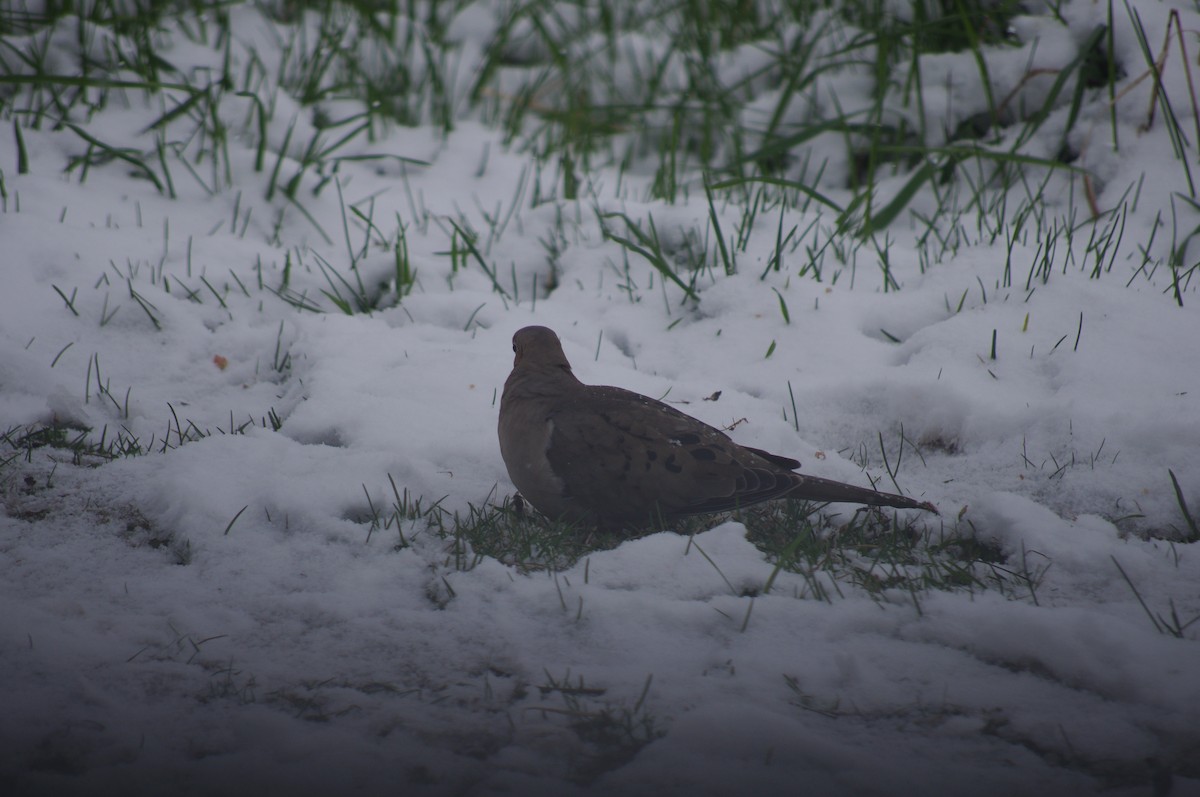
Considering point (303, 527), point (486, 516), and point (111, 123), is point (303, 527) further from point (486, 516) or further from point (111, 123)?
point (111, 123)

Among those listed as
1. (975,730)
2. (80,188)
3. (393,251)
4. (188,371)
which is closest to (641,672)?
(975,730)

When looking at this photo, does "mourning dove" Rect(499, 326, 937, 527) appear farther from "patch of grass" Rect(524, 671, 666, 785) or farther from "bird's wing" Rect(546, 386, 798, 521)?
"patch of grass" Rect(524, 671, 666, 785)

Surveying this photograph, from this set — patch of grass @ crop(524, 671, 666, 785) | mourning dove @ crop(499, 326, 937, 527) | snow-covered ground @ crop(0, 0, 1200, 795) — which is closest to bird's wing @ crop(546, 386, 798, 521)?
mourning dove @ crop(499, 326, 937, 527)

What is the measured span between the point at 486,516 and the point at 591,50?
5160 mm

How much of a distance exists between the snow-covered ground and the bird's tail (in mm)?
187

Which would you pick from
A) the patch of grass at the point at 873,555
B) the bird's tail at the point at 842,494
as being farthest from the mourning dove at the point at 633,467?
the patch of grass at the point at 873,555

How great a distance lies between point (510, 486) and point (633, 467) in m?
0.54

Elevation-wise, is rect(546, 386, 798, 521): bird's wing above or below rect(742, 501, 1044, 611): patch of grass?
above

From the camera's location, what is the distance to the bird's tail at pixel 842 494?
250cm

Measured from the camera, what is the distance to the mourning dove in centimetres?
252

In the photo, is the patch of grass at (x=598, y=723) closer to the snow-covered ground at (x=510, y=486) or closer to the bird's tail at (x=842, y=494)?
the snow-covered ground at (x=510, y=486)

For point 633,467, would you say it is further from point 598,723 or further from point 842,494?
point 598,723

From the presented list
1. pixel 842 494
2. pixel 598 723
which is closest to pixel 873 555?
pixel 842 494

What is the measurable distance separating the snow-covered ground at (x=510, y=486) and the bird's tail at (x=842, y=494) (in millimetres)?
187
